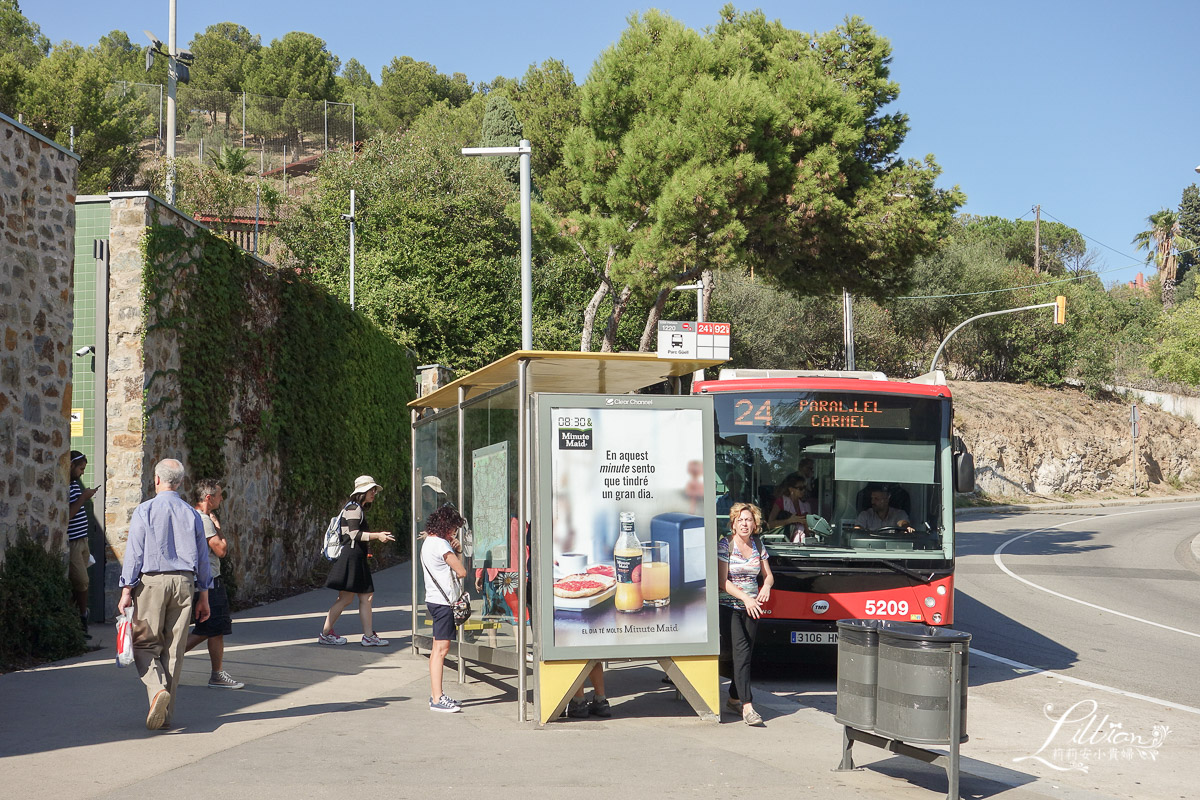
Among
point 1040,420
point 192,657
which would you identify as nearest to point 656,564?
point 192,657

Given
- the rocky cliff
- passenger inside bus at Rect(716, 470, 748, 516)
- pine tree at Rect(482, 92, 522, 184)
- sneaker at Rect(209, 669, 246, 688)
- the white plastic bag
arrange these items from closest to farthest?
the white plastic bag, sneaker at Rect(209, 669, 246, 688), passenger inside bus at Rect(716, 470, 748, 516), the rocky cliff, pine tree at Rect(482, 92, 522, 184)

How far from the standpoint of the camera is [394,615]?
44.0 feet

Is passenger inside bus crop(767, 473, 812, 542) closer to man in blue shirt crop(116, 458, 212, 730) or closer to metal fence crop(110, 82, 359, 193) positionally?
man in blue shirt crop(116, 458, 212, 730)

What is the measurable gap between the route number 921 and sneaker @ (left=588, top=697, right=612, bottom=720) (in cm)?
310

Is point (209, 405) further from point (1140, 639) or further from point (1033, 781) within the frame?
point (1140, 639)

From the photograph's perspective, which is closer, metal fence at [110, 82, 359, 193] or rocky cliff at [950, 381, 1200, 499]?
rocky cliff at [950, 381, 1200, 499]

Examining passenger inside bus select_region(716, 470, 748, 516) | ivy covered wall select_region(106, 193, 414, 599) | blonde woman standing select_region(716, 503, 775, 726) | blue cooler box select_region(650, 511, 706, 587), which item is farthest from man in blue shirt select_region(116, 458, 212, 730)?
passenger inside bus select_region(716, 470, 748, 516)

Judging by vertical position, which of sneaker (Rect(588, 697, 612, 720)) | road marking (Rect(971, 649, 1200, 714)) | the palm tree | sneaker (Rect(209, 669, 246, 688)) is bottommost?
road marking (Rect(971, 649, 1200, 714))

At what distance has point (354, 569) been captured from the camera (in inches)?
416

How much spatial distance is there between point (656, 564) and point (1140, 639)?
28.1 ft

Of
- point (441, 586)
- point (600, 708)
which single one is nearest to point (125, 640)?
point (441, 586)

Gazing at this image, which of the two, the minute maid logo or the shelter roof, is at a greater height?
the shelter roof

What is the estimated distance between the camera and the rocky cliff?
4534cm

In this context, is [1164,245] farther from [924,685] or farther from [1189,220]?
[924,685]
